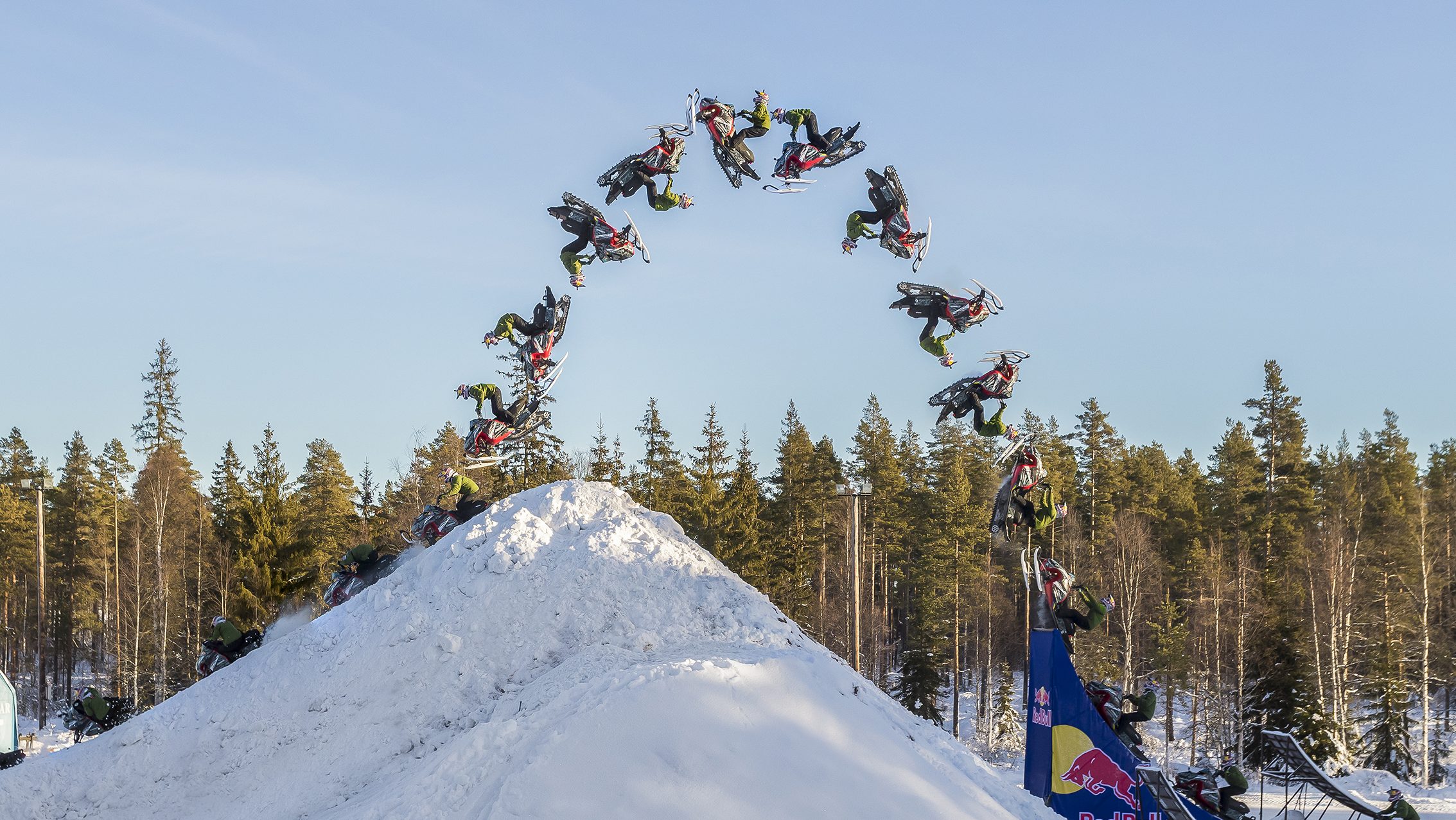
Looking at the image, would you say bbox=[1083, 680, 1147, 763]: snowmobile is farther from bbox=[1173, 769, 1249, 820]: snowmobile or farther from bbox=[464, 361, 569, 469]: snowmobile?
bbox=[464, 361, 569, 469]: snowmobile

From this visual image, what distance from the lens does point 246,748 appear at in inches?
600

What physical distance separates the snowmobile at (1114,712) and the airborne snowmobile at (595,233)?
396 inches

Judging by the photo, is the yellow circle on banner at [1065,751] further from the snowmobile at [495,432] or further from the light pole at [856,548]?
the snowmobile at [495,432]

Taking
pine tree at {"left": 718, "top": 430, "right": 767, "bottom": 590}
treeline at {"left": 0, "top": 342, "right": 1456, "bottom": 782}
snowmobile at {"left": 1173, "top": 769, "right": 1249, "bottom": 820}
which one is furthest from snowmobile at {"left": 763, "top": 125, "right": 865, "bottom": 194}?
pine tree at {"left": 718, "top": 430, "right": 767, "bottom": 590}

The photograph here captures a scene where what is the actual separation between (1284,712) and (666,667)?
25501 mm

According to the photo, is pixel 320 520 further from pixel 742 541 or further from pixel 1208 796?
pixel 1208 796

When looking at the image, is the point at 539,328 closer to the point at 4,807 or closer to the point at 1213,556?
the point at 4,807

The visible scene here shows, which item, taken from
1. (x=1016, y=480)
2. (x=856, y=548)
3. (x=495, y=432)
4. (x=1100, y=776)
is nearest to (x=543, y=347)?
(x=495, y=432)

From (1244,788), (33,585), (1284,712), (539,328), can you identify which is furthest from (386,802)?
(33,585)

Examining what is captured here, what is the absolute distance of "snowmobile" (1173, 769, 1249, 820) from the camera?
1650 centimetres

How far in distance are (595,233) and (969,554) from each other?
31.8m

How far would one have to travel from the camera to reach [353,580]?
20.0 m

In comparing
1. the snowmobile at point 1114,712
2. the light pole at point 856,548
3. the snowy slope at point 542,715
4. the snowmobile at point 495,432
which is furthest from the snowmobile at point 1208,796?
the snowmobile at point 495,432

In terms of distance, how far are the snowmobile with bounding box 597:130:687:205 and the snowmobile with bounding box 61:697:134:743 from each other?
15757mm
